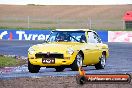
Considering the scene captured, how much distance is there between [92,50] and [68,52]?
1.85m

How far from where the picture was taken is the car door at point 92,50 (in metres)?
20.2

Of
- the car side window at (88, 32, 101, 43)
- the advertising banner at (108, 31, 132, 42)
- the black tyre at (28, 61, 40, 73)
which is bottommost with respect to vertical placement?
the black tyre at (28, 61, 40, 73)

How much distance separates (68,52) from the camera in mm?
18797

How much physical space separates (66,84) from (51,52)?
11.5ft

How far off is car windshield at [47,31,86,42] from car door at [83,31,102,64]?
0.88 ft

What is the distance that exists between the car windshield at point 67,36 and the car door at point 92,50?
267 millimetres

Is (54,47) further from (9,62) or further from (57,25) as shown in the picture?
(57,25)

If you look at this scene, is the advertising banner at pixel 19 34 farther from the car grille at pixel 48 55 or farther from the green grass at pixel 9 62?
the car grille at pixel 48 55

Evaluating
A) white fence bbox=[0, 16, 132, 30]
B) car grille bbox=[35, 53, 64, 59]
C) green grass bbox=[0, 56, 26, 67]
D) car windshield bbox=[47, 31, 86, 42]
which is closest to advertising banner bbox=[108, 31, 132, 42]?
white fence bbox=[0, 16, 132, 30]

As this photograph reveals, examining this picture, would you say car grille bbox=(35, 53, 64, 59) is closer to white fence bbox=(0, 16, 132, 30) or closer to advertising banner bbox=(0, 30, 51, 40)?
advertising banner bbox=(0, 30, 51, 40)

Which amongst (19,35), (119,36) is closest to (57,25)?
(19,35)

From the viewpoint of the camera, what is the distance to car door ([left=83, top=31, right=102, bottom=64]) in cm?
2025

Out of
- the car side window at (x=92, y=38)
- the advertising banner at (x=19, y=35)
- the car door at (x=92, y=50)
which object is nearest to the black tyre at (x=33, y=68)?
the car door at (x=92, y=50)
